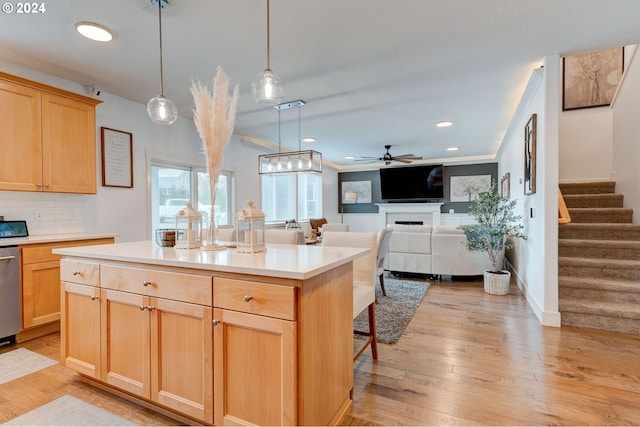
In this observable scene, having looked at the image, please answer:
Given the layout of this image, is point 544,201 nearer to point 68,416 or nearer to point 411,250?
point 411,250

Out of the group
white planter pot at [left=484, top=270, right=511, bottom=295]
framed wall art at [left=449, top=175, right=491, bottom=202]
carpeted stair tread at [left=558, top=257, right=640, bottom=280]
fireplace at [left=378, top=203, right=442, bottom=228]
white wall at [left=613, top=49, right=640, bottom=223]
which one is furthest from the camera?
fireplace at [left=378, top=203, right=442, bottom=228]

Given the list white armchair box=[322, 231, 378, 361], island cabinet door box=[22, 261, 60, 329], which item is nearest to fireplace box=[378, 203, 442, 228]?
white armchair box=[322, 231, 378, 361]

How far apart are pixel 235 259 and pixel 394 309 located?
96.1 inches

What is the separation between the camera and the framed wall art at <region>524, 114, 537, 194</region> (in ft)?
10.8

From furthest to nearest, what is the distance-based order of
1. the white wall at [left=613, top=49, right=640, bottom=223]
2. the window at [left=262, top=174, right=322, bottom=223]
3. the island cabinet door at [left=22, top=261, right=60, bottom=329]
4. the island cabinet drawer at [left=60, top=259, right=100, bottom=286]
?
the window at [left=262, top=174, right=322, bottom=223]
the white wall at [left=613, top=49, right=640, bottom=223]
the island cabinet door at [left=22, top=261, right=60, bottom=329]
the island cabinet drawer at [left=60, top=259, right=100, bottom=286]

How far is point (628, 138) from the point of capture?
4020 millimetres

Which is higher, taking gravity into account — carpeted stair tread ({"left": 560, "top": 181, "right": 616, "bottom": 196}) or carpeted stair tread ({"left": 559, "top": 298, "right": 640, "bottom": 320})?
carpeted stair tread ({"left": 560, "top": 181, "right": 616, "bottom": 196})

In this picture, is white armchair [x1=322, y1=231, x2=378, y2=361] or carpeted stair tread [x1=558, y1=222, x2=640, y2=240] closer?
white armchair [x1=322, y1=231, x2=378, y2=361]

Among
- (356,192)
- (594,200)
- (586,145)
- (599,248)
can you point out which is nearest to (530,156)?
(599,248)

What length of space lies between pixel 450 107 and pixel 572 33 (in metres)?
1.69

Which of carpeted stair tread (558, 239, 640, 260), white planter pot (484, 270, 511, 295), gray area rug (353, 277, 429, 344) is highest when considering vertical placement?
carpeted stair tread (558, 239, 640, 260)

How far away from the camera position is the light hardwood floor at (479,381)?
67.5 inches

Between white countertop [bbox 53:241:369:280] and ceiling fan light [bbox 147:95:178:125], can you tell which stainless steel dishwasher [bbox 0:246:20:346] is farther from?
ceiling fan light [bbox 147:95:178:125]

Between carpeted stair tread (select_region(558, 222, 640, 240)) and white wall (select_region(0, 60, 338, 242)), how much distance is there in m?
5.06
